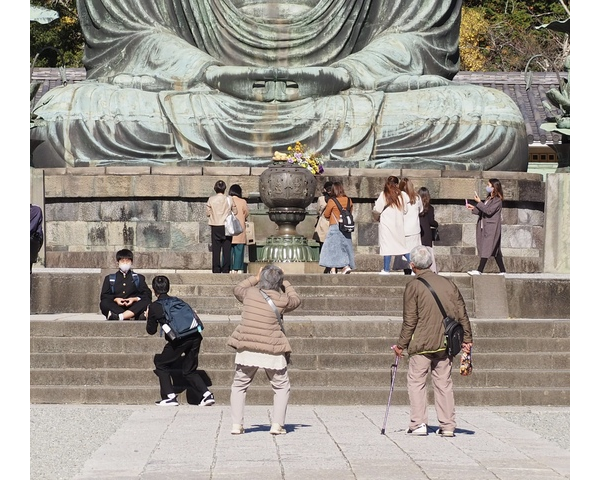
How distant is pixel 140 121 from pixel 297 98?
2079 millimetres

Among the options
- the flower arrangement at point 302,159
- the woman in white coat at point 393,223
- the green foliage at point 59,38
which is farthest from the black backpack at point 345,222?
the green foliage at point 59,38

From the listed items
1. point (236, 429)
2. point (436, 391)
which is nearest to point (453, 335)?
point (436, 391)

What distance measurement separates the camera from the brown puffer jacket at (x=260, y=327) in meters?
8.86

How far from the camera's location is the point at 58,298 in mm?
13406

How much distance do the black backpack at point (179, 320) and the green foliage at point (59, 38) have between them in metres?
21.5

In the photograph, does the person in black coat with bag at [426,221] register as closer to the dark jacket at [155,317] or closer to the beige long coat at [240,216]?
the beige long coat at [240,216]

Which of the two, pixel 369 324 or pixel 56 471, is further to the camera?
pixel 369 324

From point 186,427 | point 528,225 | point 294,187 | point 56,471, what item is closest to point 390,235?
point 294,187

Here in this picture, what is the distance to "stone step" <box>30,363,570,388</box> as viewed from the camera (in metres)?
11.0

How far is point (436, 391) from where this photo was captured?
30.0ft

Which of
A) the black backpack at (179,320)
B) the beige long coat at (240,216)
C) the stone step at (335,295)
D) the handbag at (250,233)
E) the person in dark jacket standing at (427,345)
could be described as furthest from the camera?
the handbag at (250,233)

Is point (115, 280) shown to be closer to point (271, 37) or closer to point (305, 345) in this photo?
point (305, 345)

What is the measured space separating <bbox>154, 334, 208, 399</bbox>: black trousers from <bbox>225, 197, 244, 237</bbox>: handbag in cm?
456

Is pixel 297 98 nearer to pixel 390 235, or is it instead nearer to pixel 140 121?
pixel 140 121
